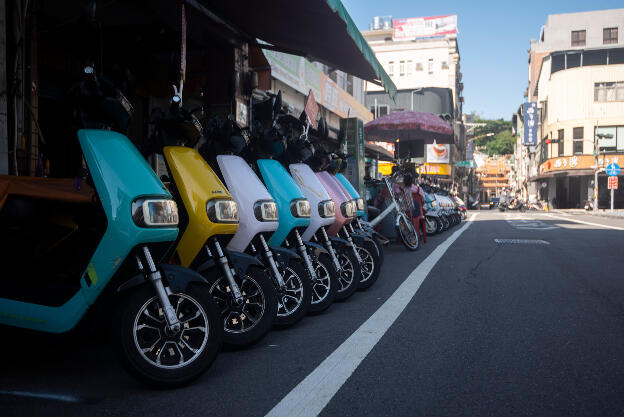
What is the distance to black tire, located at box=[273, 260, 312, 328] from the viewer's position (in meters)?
4.09

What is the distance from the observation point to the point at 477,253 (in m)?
9.25

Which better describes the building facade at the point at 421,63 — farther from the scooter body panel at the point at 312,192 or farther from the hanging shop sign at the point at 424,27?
the scooter body panel at the point at 312,192

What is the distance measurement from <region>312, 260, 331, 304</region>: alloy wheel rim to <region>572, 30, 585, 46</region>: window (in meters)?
66.0

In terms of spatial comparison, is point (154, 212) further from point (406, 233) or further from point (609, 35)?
point (609, 35)

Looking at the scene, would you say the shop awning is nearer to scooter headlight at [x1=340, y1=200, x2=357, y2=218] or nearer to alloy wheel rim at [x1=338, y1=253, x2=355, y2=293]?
scooter headlight at [x1=340, y1=200, x2=357, y2=218]

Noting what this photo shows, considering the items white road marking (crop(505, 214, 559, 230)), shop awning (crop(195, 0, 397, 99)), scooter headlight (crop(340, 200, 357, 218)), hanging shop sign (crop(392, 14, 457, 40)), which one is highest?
hanging shop sign (crop(392, 14, 457, 40))

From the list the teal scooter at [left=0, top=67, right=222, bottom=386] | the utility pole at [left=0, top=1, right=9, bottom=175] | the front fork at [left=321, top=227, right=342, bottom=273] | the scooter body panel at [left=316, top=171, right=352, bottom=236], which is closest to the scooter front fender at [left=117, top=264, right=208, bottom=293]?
the teal scooter at [left=0, top=67, right=222, bottom=386]

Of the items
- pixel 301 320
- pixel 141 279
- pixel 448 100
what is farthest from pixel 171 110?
pixel 448 100

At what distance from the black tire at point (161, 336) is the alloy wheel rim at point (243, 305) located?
1.79 feet

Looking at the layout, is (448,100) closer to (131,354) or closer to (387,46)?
(387,46)

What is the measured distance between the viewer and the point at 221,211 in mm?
3432

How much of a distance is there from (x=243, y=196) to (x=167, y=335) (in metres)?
1.42

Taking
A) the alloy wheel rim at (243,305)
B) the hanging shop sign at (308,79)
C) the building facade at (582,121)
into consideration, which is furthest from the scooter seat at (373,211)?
the building facade at (582,121)

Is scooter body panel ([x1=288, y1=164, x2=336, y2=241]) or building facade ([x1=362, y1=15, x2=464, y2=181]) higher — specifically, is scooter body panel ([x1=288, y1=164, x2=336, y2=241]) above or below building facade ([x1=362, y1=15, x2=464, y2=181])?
below
